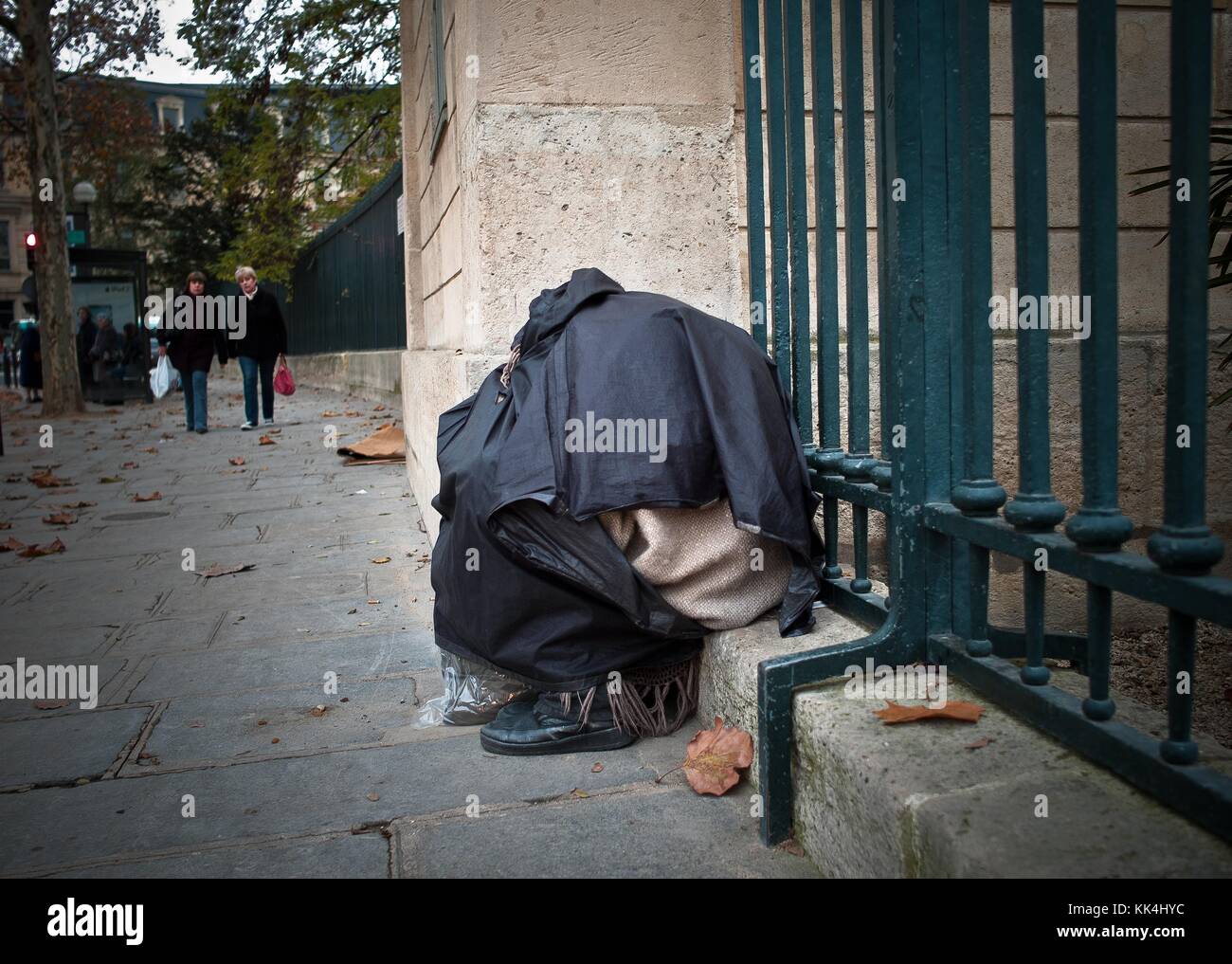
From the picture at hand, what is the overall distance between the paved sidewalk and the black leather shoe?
34mm

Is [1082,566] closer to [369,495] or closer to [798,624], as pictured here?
[798,624]

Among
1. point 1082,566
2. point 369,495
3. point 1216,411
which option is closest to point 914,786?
point 1082,566

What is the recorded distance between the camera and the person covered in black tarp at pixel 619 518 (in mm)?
2625

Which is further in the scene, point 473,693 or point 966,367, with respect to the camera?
point 473,693

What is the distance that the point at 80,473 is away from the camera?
9.34 meters

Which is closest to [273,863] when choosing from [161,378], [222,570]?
[222,570]

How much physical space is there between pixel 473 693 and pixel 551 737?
37 centimetres

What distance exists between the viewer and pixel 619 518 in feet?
8.87

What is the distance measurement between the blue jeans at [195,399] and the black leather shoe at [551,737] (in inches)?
415

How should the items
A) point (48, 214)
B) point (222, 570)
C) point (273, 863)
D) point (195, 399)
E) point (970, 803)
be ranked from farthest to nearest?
point (48, 214), point (195, 399), point (222, 570), point (273, 863), point (970, 803)

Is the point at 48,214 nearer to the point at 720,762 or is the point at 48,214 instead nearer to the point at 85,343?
the point at 85,343

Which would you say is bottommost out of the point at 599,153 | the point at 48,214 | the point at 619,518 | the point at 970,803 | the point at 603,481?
the point at 970,803

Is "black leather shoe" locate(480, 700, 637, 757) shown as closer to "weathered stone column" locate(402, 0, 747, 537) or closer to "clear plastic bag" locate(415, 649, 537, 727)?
"clear plastic bag" locate(415, 649, 537, 727)

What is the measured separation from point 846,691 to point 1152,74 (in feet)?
10.1
